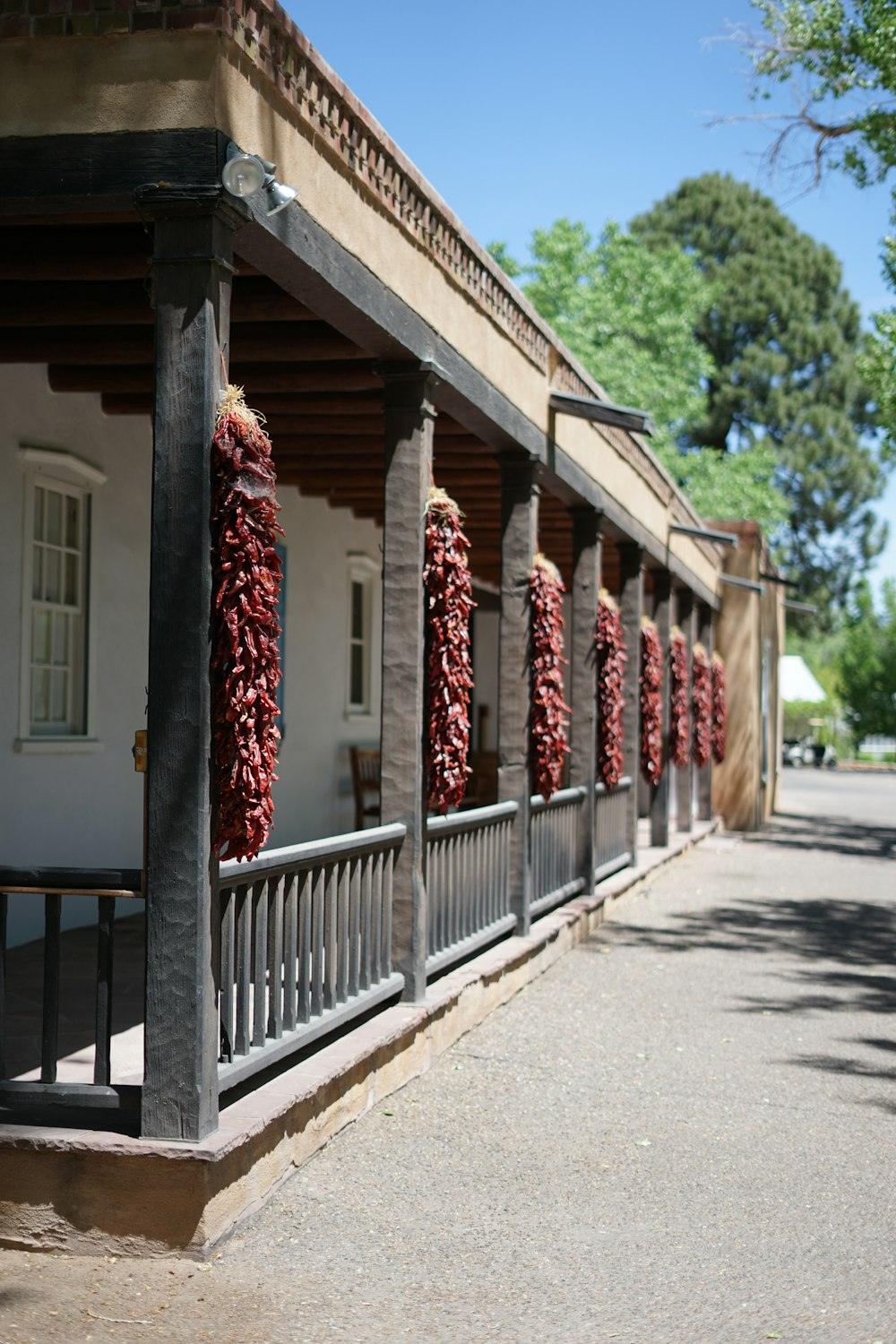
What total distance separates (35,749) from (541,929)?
11.4 ft

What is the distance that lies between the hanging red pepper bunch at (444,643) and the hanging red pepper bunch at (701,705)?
462 inches

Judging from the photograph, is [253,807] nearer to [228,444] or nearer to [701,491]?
[228,444]

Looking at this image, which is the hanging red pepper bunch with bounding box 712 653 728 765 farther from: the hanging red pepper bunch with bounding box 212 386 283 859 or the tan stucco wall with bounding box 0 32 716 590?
the hanging red pepper bunch with bounding box 212 386 283 859

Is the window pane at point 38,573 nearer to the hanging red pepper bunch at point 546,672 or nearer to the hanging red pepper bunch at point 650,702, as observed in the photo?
the hanging red pepper bunch at point 546,672

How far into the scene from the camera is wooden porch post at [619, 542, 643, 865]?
44.4 ft

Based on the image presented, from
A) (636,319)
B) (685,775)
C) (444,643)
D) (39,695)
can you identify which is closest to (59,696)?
(39,695)

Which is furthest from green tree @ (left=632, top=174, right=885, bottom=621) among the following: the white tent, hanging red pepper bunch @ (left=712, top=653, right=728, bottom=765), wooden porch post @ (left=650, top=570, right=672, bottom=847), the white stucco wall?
the white stucco wall

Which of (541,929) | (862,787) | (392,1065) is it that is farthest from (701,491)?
(392,1065)

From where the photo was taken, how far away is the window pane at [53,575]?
871cm

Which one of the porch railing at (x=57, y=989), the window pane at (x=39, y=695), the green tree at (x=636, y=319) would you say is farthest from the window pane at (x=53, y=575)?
the green tree at (x=636, y=319)

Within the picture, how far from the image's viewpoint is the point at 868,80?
719 inches

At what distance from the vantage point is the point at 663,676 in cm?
1532

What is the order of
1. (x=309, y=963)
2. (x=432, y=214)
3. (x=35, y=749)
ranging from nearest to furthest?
1. (x=309, y=963)
2. (x=432, y=214)
3. (x=35, y=749)

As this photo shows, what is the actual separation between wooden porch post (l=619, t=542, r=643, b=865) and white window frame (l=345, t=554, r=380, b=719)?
Result: 7.76ft
